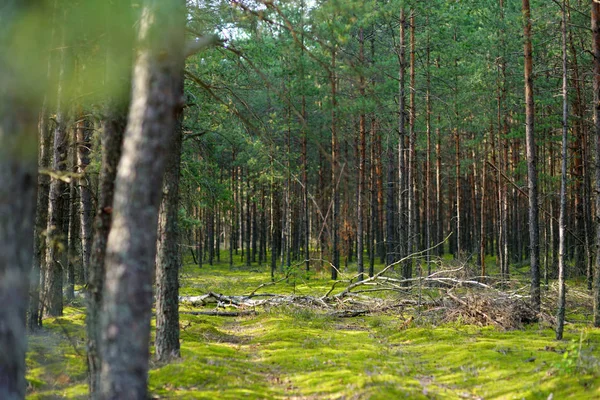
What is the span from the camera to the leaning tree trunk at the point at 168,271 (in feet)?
31.2

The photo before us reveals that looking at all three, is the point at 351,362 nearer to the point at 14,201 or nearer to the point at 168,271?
the point at 168,271

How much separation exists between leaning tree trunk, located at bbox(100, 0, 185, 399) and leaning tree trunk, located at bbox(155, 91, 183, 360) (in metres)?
4.72

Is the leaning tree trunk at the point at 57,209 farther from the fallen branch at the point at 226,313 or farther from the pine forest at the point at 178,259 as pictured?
the fallen branch at the point at 226,313

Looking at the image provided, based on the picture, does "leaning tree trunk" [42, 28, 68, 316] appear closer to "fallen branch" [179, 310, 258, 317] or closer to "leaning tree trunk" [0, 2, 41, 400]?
"fallen branch" [179, 310, 258, 317]

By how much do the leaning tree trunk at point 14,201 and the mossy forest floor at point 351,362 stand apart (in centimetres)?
59

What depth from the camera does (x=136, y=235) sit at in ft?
15.5

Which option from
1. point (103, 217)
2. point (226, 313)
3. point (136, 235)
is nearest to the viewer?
point (136, 235)

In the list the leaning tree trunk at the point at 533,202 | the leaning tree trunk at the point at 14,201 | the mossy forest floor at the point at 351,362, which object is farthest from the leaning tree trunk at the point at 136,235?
the leaning tree trunk at the point at 533,202

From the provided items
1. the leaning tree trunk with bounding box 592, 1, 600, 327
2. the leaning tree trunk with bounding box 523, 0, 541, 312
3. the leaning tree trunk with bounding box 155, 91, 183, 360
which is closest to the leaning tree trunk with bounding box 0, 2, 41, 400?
the leaning tree trunk with bounding box 155, 91, 183, 360

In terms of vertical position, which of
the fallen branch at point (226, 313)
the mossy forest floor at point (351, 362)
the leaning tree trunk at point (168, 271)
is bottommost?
the fallen branch at point (226, 313)

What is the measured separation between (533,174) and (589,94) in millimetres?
14823

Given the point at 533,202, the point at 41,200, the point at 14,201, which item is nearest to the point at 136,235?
the point at 14,201

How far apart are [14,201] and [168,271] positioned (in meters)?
4.58

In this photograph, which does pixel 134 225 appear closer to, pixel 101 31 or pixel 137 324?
pixel 137 324
